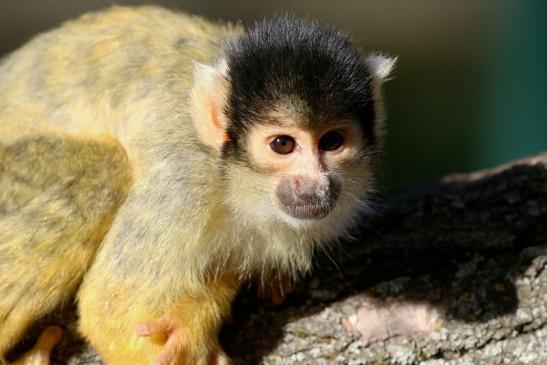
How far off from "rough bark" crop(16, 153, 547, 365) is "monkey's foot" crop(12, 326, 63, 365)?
2.7 inches

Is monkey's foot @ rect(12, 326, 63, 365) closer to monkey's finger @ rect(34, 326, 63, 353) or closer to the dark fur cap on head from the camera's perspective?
monkey's finger @ rect(34, 326, 63, 353)

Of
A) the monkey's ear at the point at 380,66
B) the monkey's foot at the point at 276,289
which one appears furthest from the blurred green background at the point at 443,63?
the monkey's foot at the point at 276,289

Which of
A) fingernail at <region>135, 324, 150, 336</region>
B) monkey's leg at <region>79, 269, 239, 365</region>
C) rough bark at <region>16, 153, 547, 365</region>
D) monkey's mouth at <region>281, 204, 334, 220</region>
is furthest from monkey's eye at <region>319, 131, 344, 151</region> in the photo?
fingernail at <region>135, 324, 150, 336</region>

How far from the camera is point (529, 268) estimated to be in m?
4.13

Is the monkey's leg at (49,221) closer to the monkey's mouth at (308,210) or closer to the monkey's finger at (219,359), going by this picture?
the monkey's finger at (219,359)

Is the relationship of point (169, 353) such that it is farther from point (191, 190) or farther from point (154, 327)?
point (191, 190)

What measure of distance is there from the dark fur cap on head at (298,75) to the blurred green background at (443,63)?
5.25 m

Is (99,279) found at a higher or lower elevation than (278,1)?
higher

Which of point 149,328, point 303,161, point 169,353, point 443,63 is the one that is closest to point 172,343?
point 169,353

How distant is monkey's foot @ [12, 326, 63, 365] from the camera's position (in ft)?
12.5

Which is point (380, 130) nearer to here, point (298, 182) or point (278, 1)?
point (298, 182)

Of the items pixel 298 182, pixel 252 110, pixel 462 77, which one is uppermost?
pixel 252 110

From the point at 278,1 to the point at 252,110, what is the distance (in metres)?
8.79

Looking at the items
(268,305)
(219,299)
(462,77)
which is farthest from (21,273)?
(462,77)
